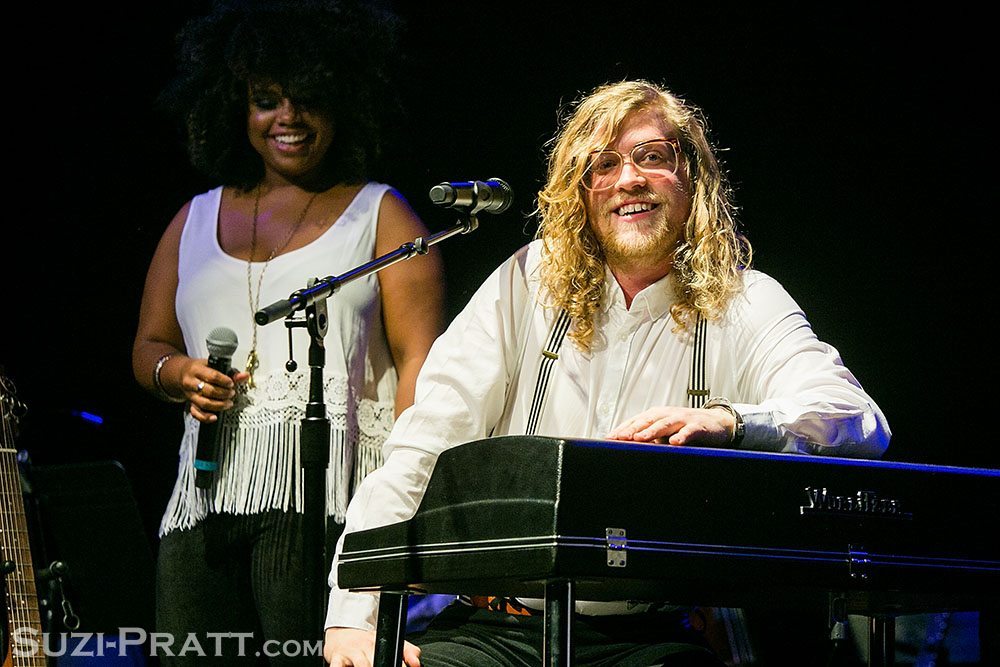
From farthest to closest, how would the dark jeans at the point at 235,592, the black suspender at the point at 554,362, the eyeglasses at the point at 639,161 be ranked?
the dark jeans at the point at 235,592
the eyeglasses at the point at 639,161
the black suspender at the point at 554,362

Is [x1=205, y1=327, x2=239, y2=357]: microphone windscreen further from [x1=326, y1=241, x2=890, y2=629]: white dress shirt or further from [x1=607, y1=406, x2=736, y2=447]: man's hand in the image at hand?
[x1=607, y1=406, x2=736, y2=447]: man's hand

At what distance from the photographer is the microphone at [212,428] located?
3051 millimetres

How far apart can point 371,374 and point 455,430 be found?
1007mm

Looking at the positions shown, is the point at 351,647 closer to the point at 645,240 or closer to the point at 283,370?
the point at 645,240

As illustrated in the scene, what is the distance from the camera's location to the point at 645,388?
234 centimetres

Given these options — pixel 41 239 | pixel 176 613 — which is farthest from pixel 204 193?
pixel 176 613

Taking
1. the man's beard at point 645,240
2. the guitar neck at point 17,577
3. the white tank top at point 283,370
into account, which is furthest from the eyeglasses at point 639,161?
the guitar neck at point 17,577

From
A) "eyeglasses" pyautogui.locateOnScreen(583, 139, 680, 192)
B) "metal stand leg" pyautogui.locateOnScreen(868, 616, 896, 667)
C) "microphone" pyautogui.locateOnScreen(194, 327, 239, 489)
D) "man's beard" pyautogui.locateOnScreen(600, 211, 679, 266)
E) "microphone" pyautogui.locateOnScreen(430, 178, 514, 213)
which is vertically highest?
"eyeglasses" pyautogui.locateOnScreen(583, 139, 680, 192)

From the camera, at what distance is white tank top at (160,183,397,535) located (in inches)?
122

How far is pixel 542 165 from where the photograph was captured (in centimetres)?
356

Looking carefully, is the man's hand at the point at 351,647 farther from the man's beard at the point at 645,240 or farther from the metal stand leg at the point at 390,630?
the man's beard at the point at 645,240

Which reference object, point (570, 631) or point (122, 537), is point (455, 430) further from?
point (122, 537)

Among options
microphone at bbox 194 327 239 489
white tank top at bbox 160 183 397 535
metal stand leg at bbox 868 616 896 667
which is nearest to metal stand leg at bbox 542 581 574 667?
metal stand leg at bbox 868 616 896 667

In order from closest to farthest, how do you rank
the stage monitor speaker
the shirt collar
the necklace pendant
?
the shirt collar < the necklace pendant < the stage monitor speaker
